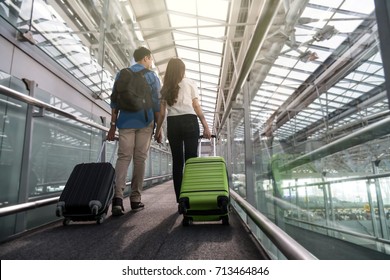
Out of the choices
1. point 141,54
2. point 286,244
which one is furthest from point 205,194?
point 141,54

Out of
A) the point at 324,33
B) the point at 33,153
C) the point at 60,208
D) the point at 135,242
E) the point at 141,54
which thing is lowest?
the point at 135,242

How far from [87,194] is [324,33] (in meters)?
1.59

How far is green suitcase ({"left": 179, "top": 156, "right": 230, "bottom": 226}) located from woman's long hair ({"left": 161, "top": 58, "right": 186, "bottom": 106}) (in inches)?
24.8

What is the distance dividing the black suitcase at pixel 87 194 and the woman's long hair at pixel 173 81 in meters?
0.73

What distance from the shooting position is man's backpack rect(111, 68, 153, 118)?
81.2 inches

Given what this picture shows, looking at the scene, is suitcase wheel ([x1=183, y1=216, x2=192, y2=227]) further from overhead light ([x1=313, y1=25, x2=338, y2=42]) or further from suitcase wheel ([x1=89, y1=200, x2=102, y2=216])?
overhead light ([x1=313, y1=25, x2=338, y2=42])

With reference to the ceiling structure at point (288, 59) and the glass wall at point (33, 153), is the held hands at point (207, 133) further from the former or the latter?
the glass wall at point (33, 153)

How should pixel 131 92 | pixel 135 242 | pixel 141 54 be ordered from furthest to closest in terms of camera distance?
1. pixel 141 54
2. pixel 131 92
3. pixel 135 242

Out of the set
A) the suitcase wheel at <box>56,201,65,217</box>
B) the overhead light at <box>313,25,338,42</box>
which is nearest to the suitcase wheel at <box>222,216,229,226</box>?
the suitcase wheel at <box>56,201,65,217</box>

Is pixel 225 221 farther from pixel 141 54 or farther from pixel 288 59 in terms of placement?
pixel 141 54

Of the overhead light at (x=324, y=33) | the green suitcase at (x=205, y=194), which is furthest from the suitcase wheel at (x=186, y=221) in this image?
the overhead light at (x=324, y=33)

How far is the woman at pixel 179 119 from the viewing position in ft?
6.80

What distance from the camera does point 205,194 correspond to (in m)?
1.58
